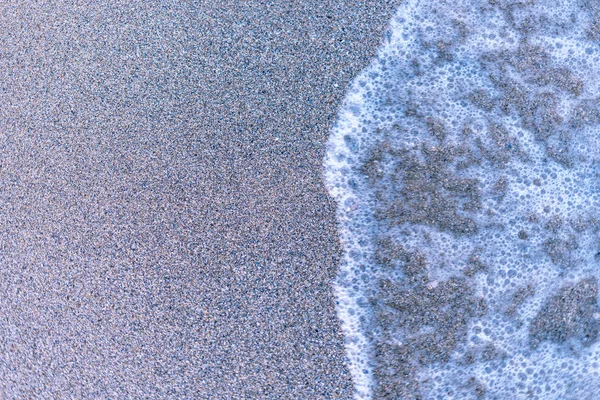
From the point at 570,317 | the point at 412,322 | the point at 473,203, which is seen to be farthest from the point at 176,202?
the point at 570,317

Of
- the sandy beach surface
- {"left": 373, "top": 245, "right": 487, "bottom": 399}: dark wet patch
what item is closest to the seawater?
{"left": 373, "top": 245, "right": 487, "bottom": 399}: dark wet patch

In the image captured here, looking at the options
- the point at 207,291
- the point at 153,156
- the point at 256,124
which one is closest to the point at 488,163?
the point at 256,124

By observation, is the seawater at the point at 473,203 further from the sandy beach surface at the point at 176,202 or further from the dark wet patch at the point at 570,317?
the sandy beach surface at the point at 176,202

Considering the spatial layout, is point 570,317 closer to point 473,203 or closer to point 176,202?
point 473,203

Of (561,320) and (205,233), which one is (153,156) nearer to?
(205,233)

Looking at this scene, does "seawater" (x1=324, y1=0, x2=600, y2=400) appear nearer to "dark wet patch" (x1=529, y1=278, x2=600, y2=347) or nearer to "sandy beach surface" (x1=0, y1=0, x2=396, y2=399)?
"dark wet patch" (x1=529, y1=278, x2=600, y2=347)

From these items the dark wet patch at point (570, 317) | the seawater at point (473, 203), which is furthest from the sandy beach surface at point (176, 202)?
the dark wet patch at point (570, 317)
